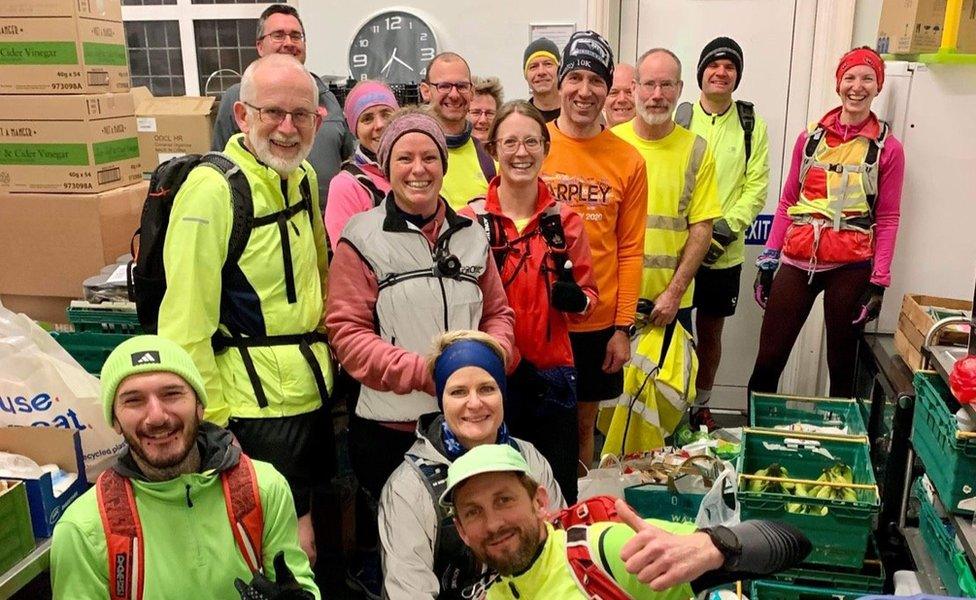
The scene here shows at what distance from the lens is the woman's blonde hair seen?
1853mm

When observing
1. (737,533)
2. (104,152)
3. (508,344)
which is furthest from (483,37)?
(737,533)

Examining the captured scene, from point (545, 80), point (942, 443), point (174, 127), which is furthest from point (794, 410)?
point (174, 127)

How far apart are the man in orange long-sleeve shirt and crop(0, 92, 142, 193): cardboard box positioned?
66.3 inches

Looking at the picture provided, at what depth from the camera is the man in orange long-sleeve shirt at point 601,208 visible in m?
2.62

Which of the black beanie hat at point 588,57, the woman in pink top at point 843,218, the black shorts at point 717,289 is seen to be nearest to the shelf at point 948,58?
the woman in pink top at point 843,218

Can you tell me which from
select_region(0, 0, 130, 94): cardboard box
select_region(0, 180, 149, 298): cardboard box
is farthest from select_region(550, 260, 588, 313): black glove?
select_region(0, 0, 130, 94): cardboard box

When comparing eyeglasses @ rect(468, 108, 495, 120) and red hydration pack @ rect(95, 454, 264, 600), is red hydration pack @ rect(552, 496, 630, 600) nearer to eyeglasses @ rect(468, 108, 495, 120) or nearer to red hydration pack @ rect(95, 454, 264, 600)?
red hydration pack @ rect(95, 454, 264, 600)

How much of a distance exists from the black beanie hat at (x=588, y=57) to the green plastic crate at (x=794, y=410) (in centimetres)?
141

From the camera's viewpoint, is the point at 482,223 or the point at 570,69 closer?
the point at 482,223

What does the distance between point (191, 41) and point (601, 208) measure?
11.9 ft

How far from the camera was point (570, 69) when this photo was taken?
2.56 meters

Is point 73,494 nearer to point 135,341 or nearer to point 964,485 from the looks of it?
point 135,341

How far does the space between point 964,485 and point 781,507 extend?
0.49m

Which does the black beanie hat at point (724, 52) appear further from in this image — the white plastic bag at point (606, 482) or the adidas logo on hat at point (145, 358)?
the adidas logo on hat at point (145, 358)
